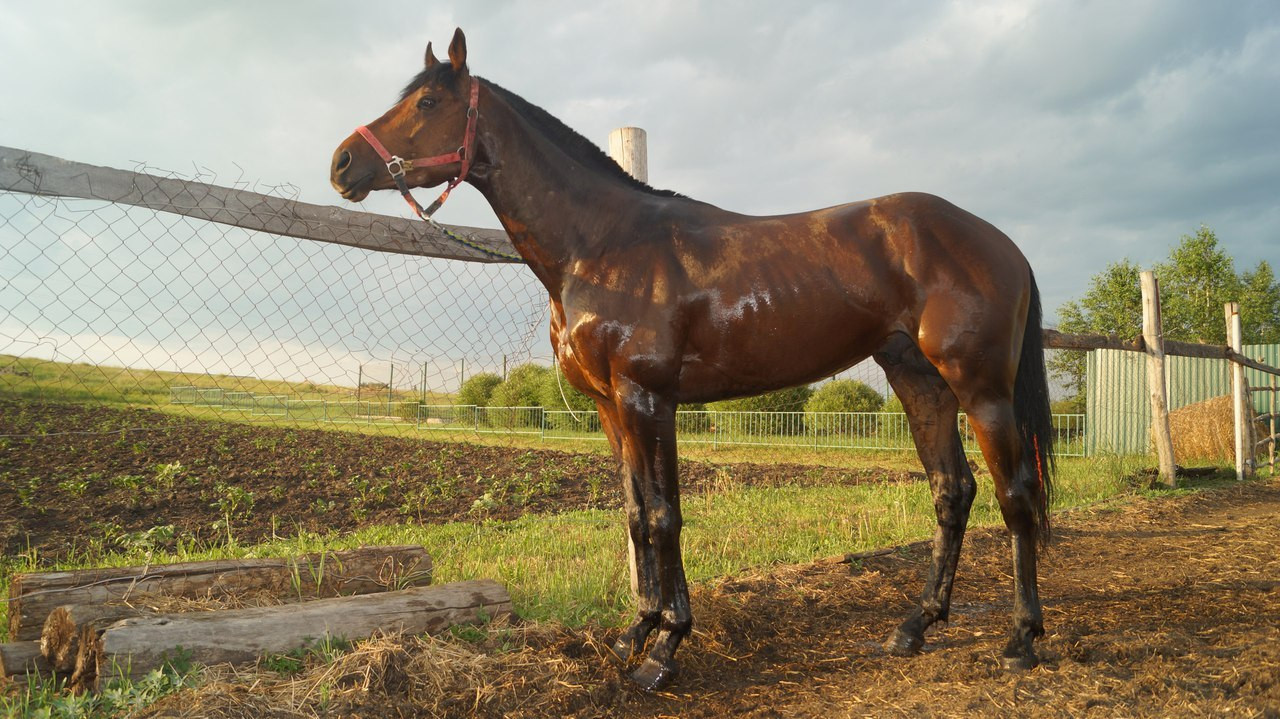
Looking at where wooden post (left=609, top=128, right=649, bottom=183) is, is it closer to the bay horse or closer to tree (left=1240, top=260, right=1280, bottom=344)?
the bay horse

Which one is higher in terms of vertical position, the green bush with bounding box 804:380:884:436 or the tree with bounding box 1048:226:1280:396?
the tree with bounding box 1048:226:1280:396

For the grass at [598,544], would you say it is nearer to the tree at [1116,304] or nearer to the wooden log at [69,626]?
the wooden log at [69,626]

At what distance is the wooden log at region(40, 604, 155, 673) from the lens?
2.98 m

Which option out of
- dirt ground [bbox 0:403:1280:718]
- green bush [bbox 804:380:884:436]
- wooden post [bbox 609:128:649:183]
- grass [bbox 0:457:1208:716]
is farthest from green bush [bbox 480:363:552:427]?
wooden post [bbox 609:128:649:183]

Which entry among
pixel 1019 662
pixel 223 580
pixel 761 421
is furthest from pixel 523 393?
pixel 1019 662

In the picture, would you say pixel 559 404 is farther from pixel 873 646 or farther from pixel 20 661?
pixel 20 661

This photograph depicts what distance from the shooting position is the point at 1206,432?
1345 cm

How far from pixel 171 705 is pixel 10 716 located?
0.55 meters

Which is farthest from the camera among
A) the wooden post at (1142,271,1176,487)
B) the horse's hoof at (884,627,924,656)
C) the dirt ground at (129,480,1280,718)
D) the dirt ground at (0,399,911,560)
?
the wooden post at (1142,271,1176,487)

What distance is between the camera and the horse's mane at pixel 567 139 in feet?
11.9

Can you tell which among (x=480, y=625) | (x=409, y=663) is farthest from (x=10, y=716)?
(x=480, y=625)

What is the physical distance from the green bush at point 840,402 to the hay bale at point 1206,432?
7.85 meters

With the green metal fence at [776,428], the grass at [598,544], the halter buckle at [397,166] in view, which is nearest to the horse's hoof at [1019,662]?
the grass at [598,544]

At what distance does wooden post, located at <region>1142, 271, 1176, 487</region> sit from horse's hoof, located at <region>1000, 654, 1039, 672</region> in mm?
8500
